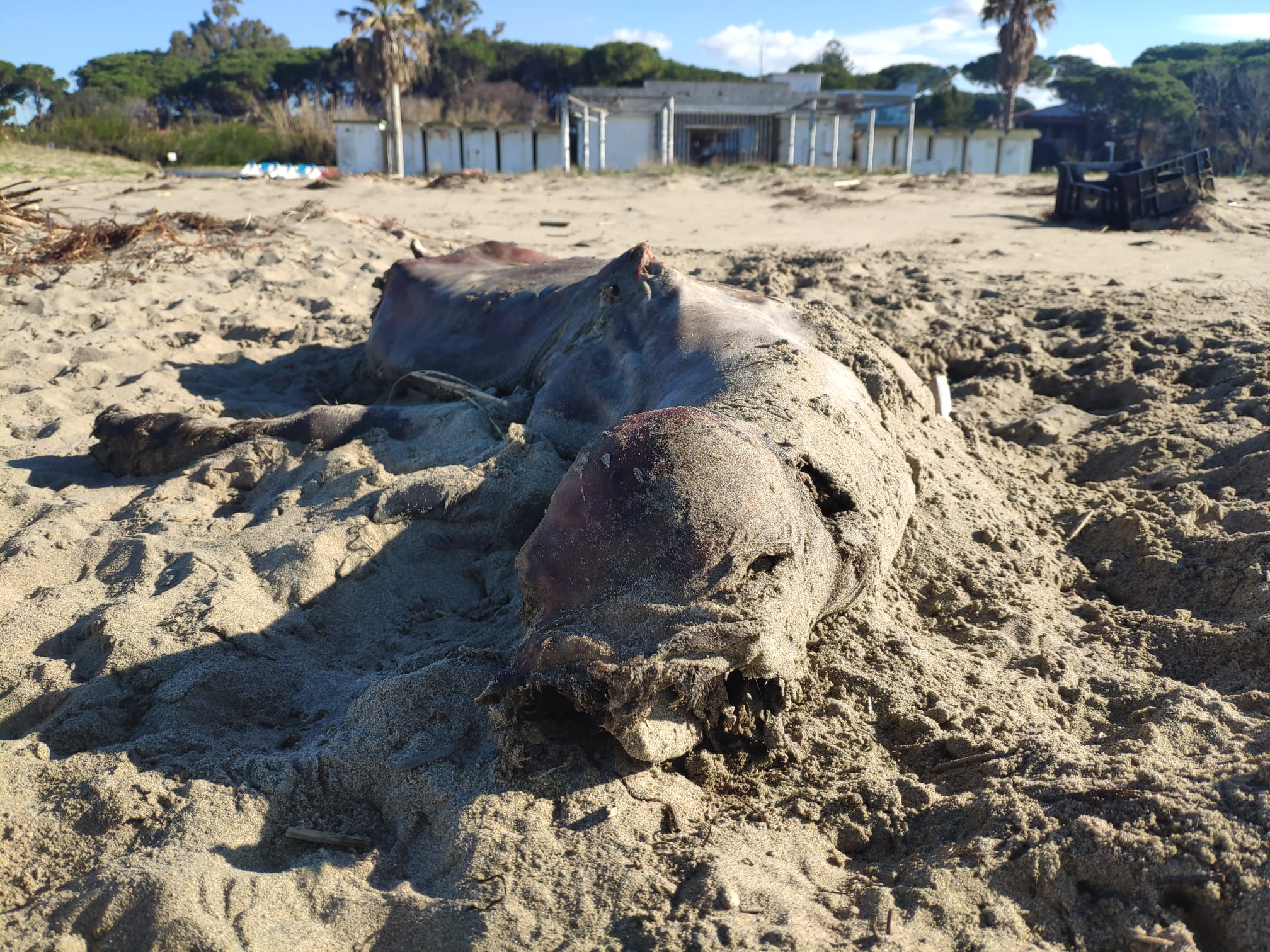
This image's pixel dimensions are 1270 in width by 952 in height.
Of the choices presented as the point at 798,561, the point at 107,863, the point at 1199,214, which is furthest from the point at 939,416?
the point at 1199,214

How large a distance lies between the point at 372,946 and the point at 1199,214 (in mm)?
8449

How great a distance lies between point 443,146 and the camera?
997 inches

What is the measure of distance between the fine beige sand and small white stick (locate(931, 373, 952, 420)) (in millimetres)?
95

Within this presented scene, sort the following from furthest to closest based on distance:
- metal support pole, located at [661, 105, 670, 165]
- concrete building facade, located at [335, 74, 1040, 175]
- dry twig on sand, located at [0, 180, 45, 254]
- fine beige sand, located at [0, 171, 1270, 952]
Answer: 1. concrete building facade, located at [335, 74, 1040, 175]
2. metal support pole, located at [661, 105, 670, 165]
3. dry twig on sand, located at [0, 180, 45, 254]
4. fine beige sand, located at [0, 171, 1270, 952]

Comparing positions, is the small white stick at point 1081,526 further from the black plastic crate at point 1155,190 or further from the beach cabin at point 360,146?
the beach cabin at point 360,146

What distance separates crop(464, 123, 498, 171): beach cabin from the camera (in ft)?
82.1

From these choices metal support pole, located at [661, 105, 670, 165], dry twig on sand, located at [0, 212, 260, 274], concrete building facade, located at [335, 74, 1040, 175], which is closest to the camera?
dry twig on sand, located at [0, 212, 260, 274]

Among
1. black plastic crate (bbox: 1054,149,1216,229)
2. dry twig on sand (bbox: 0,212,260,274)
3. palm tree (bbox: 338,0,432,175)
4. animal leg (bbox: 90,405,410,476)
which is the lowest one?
animal leg (bbox: 90,405,410,476)

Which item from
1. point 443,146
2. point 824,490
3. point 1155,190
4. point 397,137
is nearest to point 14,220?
point 824,490

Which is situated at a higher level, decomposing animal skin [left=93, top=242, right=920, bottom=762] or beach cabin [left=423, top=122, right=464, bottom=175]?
beach cabin [left=423, top=122, right=464, bottom=175]

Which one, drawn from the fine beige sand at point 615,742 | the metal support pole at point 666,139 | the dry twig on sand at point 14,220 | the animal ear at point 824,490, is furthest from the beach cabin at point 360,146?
the animal ear at point 824,490

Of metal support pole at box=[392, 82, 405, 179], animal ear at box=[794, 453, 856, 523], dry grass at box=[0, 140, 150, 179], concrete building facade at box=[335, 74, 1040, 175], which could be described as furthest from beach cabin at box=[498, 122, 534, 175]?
animal ear at box=[794, 453, 856, 523]

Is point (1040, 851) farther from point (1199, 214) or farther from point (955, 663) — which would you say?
point (1199, 214)

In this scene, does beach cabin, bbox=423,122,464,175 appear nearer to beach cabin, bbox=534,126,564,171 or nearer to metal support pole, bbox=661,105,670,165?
beach cabin, bbox=534,126,564,171
